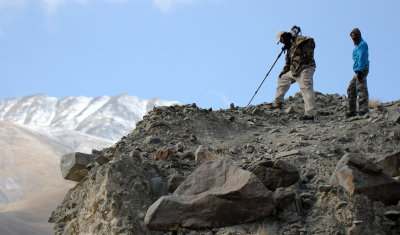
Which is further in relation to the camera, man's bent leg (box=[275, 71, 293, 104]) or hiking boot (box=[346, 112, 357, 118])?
man's bent leg (box=[275, 71, 293, 104])

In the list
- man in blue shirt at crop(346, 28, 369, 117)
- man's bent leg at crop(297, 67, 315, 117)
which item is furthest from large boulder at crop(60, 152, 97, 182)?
man in blue shirt at crop(346, 28, 369, 117)


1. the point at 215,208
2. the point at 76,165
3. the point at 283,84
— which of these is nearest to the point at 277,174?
the point at 215,208

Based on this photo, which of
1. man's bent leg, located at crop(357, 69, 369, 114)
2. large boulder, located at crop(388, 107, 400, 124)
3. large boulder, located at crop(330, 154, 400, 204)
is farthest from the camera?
man's bent leg, located at crop(357, 69, 369, 114)

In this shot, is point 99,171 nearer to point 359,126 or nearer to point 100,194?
point 100,194

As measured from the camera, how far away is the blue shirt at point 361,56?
7.52 meters

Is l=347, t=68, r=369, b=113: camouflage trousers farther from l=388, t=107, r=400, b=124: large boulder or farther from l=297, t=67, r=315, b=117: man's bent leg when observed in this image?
l=388, t=107, r=400, b=124: large boulder

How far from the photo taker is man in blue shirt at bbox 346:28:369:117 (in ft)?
24.7

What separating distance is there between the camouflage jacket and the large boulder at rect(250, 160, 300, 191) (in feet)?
Result: 11.3

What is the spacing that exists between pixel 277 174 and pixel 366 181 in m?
0.88

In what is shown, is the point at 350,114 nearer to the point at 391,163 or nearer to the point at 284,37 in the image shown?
the point at 284,37

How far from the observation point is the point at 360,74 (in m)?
7.68

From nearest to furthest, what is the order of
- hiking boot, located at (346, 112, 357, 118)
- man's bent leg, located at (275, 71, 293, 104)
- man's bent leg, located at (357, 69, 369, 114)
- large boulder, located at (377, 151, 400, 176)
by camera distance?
large boulder, located at (377, 151, 400, 176)
man's bent leg, located at (357, 69, 369, 114)
hiking boot, located at (346, 112, 357, 118)
man's bent leg, located at (275, 71, 293, 104)

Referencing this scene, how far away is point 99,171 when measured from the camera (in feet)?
18.1

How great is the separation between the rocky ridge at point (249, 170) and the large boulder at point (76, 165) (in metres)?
0.09
